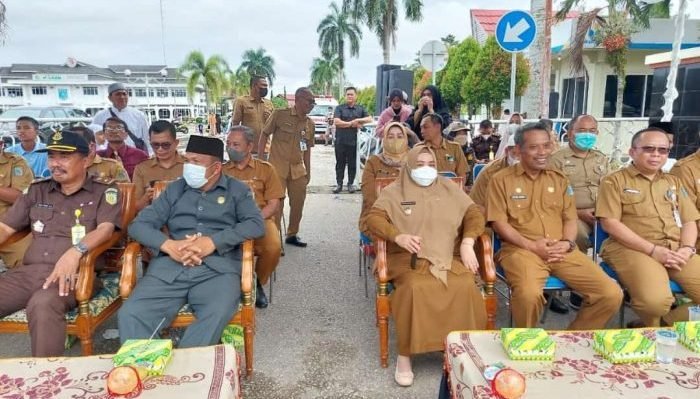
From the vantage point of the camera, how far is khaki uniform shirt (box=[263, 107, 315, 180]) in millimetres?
5555

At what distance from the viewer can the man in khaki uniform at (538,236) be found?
3068 mm

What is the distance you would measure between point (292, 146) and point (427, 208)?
2.70 meters

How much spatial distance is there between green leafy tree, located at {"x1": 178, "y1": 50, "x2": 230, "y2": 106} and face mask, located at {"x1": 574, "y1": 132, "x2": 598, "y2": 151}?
4192cm

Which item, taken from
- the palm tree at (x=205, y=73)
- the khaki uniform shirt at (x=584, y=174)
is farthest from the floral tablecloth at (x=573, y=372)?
the palm tree at (x=205, y=73)

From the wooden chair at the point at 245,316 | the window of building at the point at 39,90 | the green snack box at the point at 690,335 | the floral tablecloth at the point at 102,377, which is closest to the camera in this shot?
the floral tablecloth at the point at 102,377

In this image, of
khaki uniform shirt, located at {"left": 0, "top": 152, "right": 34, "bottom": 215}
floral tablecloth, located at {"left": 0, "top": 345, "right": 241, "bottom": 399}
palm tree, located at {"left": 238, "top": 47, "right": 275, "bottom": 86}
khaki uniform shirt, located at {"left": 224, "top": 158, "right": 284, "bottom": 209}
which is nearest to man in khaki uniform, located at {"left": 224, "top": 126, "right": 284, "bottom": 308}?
khaki uniform shirt, located at {"left": 224, "top": 158, "right": 284, "bottom": 209}

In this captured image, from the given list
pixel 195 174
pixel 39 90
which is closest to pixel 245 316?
pixel 195 174

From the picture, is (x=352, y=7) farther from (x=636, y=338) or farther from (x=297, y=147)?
(x=636, y=338)

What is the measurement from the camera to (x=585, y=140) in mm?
4066

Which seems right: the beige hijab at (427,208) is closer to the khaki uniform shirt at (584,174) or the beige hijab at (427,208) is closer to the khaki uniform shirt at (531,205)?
the khaki uniform shirt at (531,205)

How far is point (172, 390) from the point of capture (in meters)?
1.80

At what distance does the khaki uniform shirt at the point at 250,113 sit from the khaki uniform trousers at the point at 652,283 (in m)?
4.28

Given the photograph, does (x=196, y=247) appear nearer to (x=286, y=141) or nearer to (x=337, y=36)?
(x=286, y=141)

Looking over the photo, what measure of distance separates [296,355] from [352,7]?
27.7 m
